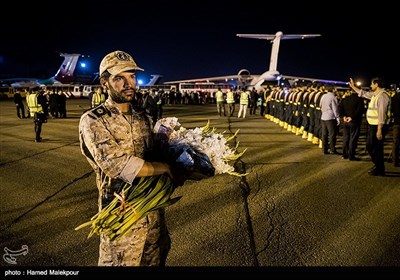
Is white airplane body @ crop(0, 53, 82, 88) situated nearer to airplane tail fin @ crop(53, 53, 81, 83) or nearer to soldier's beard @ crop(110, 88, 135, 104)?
airplane tail fin @ crop(53, 53, 81, 83)

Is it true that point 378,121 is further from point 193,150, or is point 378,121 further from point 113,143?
point 113,143

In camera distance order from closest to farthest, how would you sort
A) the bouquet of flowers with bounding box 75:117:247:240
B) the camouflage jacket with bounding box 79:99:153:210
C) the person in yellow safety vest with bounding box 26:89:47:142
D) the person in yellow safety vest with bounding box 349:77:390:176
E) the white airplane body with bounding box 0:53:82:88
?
the camouflage jacket with bounding box 79:99:153:210 → the bouquet of flowers with bounding box 75:117:247:240 → the person in yellow safety vest with bounding box 349:77:390:176 → the person in yellow safety vest with bounding box 26:89:47:142 → the white airplane body with bounding box 0:53:82:88

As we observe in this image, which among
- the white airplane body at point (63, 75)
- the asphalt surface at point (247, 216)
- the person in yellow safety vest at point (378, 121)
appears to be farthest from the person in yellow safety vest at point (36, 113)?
the white airplane body at point (63, 75)

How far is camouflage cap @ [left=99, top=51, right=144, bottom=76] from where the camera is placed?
90.8 inches

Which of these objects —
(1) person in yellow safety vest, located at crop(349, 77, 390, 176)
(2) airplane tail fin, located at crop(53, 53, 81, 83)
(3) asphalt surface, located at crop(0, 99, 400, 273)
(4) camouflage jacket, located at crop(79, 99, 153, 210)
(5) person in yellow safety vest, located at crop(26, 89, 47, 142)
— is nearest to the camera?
(4) camouflage jacket, located at crop(79, 99, 153, 210)

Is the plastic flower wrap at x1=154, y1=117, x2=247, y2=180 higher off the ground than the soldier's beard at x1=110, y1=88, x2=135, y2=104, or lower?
lower

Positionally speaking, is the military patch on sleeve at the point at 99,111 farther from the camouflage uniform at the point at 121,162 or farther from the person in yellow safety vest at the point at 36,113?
the person in yellow safety vest at the point at 36,113

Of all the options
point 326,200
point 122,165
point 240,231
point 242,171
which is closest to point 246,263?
point 240,231

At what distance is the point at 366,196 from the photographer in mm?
6137

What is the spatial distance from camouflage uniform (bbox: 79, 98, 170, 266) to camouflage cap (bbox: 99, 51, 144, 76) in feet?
0.71

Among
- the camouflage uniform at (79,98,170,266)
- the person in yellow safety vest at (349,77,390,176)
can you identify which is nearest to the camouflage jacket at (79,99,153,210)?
the camouflage uniform at (79,98,170,266)

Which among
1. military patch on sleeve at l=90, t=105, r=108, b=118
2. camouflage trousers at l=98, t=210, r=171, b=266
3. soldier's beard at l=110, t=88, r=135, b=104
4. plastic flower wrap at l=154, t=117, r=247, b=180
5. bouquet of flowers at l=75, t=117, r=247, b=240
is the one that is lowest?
camouflage trousers at l=98, t=210, r=171, b=266

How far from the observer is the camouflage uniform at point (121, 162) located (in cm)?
216

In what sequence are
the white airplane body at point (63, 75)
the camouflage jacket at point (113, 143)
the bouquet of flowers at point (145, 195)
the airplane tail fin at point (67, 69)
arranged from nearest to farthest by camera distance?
the camouflage jacket at point (113, 143) → the bouquet of flowers at point (145, 195) → the white airplane body at point (63, 75) → the airplane tail fin at point (67, 69)
